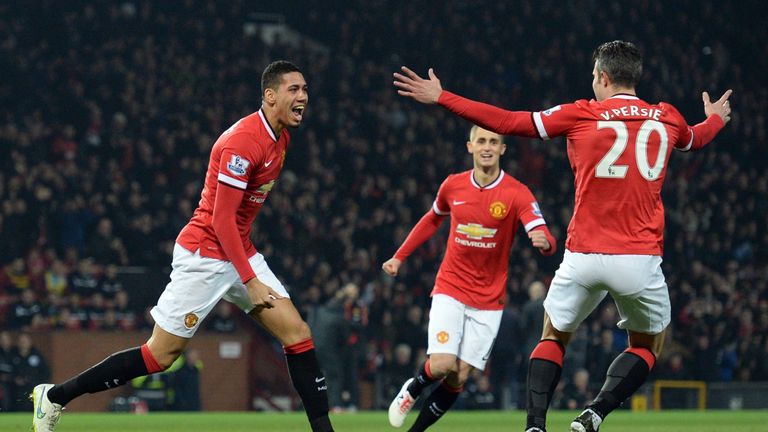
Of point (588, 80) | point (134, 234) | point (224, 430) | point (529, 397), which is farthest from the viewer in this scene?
point (588, 80)

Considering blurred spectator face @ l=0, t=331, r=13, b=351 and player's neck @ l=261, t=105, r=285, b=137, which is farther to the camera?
blurred spectator face @ l=0, t=331, r=13, b=351

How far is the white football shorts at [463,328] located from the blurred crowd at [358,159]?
7.90 metres

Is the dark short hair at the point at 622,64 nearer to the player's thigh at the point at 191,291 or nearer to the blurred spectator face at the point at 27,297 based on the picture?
the player's thigh at the point at 191,291

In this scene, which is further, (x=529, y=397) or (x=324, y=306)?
(x=324, y=306)

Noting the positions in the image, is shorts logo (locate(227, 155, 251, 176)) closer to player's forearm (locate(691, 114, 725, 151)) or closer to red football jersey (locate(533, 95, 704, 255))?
red football jersey (locate(533, 95, 704, 255))

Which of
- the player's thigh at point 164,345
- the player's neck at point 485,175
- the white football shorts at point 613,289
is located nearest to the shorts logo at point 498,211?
the player's neck at point 485,175

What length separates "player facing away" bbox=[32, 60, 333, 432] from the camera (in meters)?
6.88

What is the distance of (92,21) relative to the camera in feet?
80.1

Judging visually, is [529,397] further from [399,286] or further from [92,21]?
[92,21]

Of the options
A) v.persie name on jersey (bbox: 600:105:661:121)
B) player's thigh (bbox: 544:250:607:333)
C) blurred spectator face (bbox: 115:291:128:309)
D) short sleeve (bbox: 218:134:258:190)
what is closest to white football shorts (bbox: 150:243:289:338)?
short sleeve (bbox: 218:134:258:190)

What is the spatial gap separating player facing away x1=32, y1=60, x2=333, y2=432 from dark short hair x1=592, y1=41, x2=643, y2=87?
6.08 feet

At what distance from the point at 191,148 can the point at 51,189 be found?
10.6 feet

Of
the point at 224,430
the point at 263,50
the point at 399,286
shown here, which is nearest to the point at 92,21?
the point at 263,50

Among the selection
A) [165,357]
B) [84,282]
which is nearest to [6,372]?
[84,282]
